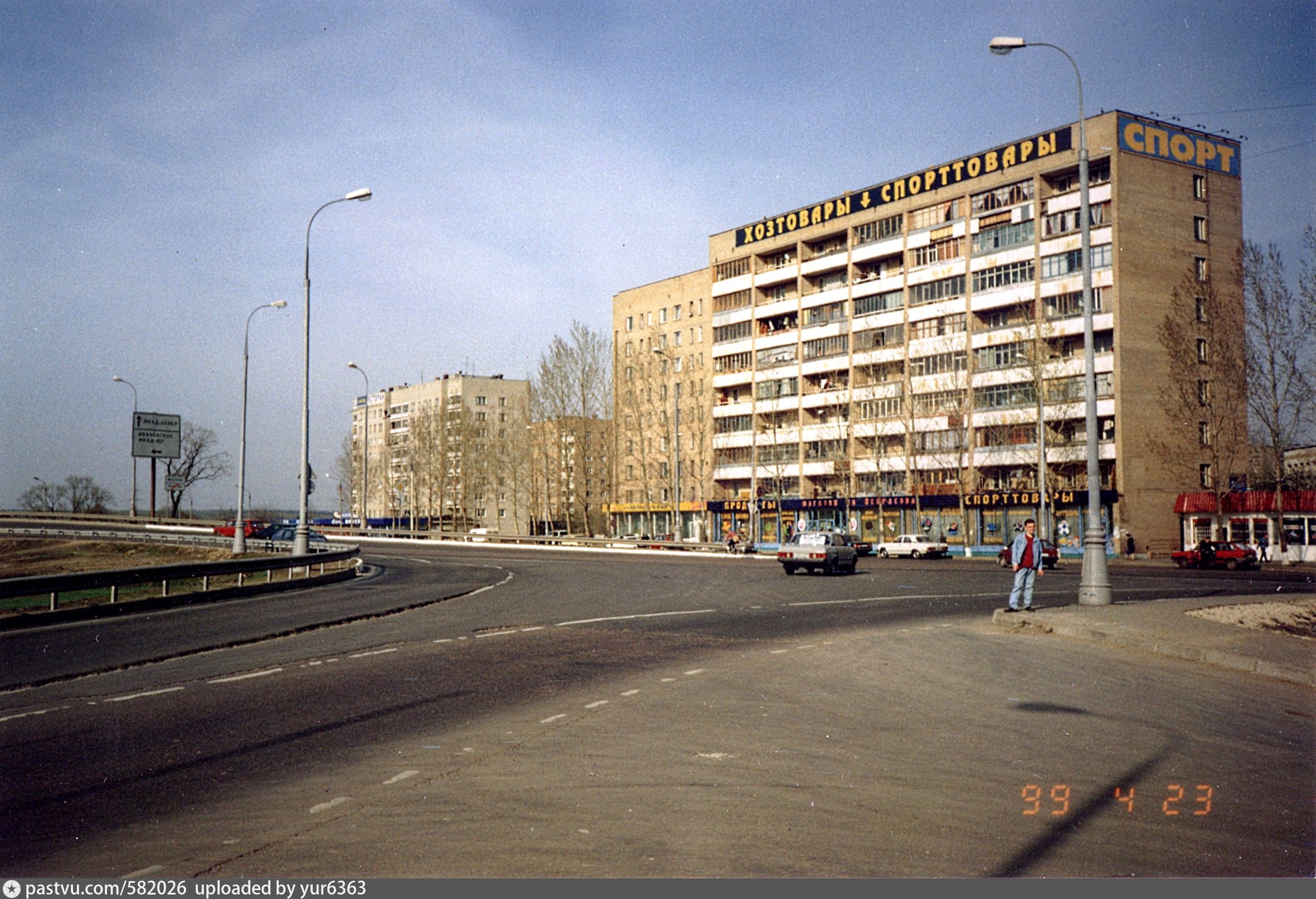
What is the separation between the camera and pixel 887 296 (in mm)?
80938

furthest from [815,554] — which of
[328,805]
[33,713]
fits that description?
[328,805]

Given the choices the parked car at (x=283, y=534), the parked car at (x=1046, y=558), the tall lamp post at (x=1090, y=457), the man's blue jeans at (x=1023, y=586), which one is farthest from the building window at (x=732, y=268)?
the man's blue jeans at (x=1023, y=586)

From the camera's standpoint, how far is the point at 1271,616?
56.5ft

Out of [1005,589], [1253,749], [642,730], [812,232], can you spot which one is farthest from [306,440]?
[812,232]

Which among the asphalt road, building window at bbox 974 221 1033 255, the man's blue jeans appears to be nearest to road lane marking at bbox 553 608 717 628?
the asphalt road

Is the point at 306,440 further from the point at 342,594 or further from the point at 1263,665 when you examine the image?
the point at 1263,665

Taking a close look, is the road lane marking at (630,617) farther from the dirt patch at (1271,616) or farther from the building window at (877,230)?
the building window at (877,230)

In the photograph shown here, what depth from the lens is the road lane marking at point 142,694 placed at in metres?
9.67

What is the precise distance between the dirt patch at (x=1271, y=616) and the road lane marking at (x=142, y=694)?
15016mm

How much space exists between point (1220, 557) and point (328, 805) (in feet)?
167

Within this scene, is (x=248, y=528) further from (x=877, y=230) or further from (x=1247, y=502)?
(x=1247, y=502)

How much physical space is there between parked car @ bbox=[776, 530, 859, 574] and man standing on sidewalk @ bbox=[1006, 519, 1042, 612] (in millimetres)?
15746

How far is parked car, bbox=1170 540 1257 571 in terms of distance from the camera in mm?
47188

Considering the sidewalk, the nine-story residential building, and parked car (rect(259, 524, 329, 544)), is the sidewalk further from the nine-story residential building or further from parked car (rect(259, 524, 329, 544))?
parked car (rect(259, 524, 329, 544))
